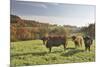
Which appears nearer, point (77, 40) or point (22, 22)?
point (22, 22)

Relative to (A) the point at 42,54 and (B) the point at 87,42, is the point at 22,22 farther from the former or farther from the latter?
(B) the point at 87,42

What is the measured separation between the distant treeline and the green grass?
7 cm

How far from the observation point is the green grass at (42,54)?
216 centimetres

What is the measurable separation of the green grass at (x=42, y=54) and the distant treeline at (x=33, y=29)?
67mm

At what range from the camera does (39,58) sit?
2.24 m

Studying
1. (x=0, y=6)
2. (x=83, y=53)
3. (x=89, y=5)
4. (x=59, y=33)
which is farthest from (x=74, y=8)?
(x=0, y=6)

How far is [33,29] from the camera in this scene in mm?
2225

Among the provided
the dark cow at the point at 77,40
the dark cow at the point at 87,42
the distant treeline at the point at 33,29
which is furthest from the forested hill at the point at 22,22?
the dark cow at the point at 87,42

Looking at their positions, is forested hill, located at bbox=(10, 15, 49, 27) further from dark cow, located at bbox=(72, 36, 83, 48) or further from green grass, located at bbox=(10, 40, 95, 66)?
dark cow, located at bbox=(72, 36, 83, 48)

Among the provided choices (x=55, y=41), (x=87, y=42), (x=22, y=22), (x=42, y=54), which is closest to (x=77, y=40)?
(x=87, y=42)

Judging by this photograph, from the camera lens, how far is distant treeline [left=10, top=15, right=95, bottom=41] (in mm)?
2145

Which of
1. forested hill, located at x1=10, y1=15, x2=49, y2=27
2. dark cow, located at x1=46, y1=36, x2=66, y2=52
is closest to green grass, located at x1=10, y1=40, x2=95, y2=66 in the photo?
dark cow, located at x1=46, y1=36, x2=66, y2=52

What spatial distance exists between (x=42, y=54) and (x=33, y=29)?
0.97ft
